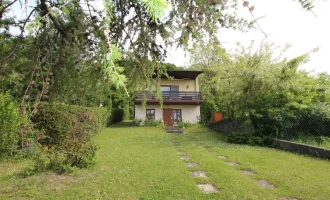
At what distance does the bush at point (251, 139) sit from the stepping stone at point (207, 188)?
22.1 ft

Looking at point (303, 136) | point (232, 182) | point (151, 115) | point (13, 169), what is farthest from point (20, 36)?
point (151, 115)

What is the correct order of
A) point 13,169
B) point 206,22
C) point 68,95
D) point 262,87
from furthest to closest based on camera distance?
point 262,87
point 13,169
point 68,95
point 206,22

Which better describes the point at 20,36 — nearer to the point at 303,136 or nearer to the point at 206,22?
the point at 206,22

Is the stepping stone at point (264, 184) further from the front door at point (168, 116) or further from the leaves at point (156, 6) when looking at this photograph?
the front door at point (168, 116)

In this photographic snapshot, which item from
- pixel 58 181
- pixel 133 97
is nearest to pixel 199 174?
pixel 58 181

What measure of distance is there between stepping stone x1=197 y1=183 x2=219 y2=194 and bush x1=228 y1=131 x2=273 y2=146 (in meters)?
6.73

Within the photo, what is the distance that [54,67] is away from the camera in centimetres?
167

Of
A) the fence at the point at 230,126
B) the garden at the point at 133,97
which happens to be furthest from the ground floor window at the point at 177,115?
the garden at the point at 133,97

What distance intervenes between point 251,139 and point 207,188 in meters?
7.17

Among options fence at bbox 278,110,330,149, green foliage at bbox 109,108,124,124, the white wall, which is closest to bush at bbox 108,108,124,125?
green foliage at bbox 109,108,124,124

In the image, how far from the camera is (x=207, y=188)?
438cm

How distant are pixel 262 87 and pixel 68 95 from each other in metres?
10.8

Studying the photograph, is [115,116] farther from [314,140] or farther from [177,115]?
[314,140]

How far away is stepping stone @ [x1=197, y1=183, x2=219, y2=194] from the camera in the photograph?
13.8 ft
